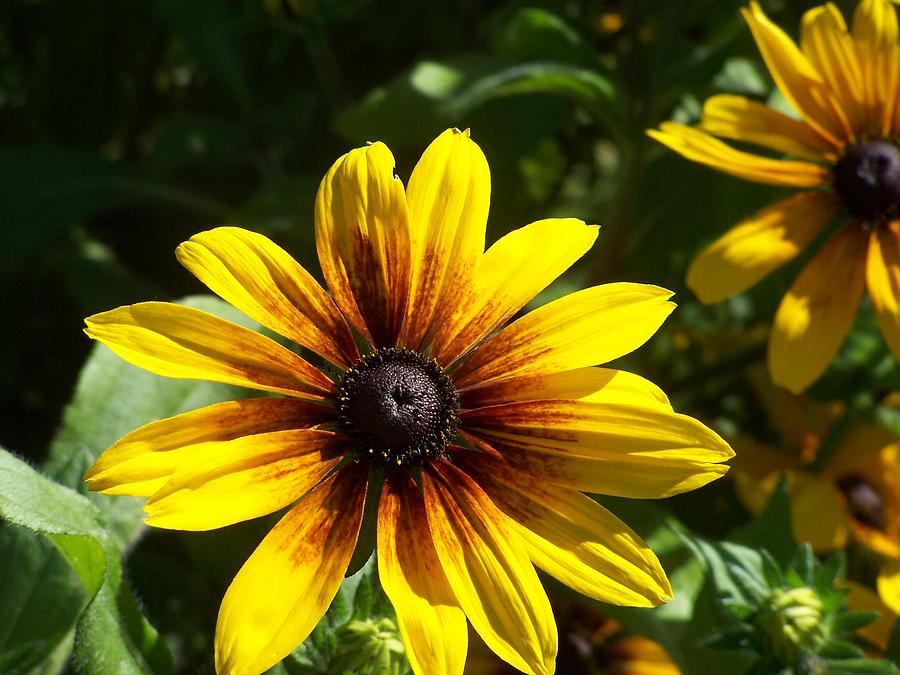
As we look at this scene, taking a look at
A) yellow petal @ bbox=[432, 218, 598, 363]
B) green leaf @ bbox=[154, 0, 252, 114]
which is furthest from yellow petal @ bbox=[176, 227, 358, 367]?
green leaf @ bbox=[154, 0, 252, 114]

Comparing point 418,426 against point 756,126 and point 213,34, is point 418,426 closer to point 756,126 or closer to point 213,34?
point 756,126

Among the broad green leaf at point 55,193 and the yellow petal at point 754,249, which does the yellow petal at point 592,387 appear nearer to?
the yellow petal at point 754,249

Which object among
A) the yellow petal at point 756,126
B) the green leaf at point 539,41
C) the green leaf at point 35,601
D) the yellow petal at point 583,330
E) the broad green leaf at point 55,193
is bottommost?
the green leaf at point 35,601

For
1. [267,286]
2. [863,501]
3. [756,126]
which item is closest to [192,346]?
[267,286]

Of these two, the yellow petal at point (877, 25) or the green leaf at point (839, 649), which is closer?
the green leaf at point (839, 649)

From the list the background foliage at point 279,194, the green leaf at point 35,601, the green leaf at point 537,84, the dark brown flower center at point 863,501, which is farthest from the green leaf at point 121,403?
the dark brown flower center at point 863,501

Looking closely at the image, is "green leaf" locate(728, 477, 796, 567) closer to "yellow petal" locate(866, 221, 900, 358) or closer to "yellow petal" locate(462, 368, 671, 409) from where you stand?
"yellow petal" locate(866, 221, 900, 358)
